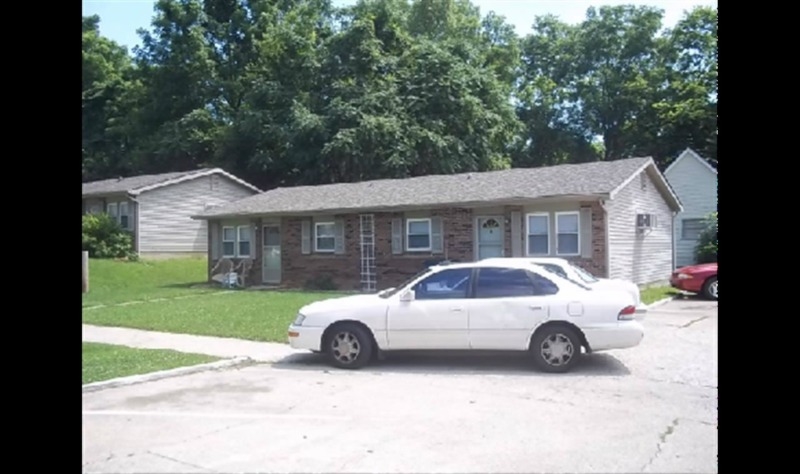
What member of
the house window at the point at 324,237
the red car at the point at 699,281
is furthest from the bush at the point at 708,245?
the house window at the point at 324,237

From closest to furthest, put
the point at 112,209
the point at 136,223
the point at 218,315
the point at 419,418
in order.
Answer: the point at 419,418, the point at 218,315, the point at 136,223, the point at 112,209

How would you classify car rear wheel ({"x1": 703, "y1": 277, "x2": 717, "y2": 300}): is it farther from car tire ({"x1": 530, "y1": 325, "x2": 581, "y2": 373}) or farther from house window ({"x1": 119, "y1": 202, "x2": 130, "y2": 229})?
house window ({"x1": 119, "y1": 202, "x2": 130, "y2": 229})

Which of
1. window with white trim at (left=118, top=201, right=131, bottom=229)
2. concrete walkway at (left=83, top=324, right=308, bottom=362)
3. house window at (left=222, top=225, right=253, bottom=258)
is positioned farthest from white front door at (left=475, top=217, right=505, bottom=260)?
window with white trim at (left=118, top=201, right=131, bottom=229)

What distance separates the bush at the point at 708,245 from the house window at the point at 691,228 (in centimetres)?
166

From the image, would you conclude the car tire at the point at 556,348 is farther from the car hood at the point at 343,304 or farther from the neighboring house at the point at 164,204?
the neighboring house at the point at 164,204

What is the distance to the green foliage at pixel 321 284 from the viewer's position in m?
21.6

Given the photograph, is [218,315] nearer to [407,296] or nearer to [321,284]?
[407,296]

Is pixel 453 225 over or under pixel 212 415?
over

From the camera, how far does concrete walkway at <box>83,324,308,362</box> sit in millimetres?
10031

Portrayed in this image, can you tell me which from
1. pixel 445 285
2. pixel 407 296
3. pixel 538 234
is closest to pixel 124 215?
pixel 538 234

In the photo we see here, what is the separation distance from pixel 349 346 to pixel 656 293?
12156mm

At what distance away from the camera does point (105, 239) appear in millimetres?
28125
